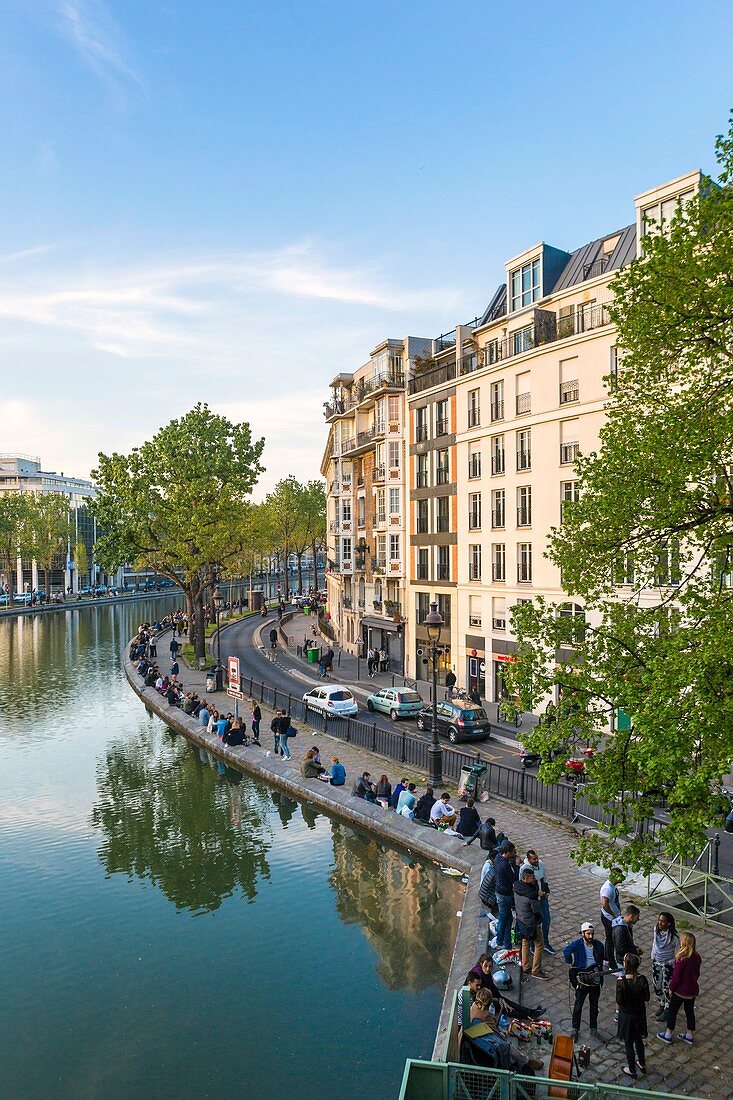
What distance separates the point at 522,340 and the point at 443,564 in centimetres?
1314

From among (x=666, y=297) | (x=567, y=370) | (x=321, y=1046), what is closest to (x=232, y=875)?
(x=321, y=1046)

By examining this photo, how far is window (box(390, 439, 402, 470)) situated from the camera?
4944 cm

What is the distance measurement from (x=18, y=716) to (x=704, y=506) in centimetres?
3457

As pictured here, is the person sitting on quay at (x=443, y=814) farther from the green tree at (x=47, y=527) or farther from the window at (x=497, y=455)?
the green tree at (x=47, y=527)

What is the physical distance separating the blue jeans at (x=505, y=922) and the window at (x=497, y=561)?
25.4 meters

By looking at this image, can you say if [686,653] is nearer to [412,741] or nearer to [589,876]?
[589,876]

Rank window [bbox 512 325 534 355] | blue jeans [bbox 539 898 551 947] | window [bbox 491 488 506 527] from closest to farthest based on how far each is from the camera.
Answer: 1. blue jeans [bbox 539 898 551 947]
2. window [bbox 512 325 534 355]
3. window [bbox 491 488 506 527]

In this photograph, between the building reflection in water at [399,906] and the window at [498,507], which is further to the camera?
the window at [498,507]

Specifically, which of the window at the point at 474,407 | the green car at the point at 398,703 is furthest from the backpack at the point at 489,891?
the window at the point at 474,407

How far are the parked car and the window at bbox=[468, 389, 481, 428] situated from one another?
15.5 metres

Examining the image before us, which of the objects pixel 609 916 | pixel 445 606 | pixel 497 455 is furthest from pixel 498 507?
pixel 609 916

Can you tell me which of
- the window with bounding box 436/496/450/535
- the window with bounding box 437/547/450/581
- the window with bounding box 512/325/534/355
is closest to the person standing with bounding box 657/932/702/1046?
the window with bounding box 512/325/534/355

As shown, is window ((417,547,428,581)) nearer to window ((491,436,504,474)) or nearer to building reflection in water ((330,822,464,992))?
window ((491,436,504,474))

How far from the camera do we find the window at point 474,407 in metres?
39.9
